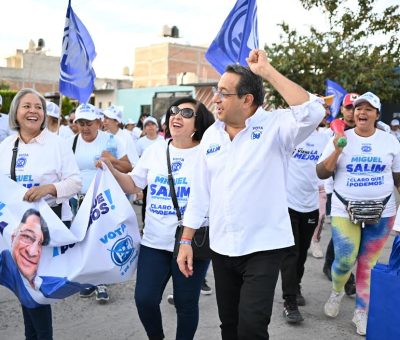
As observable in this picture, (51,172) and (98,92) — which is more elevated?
(98,92)

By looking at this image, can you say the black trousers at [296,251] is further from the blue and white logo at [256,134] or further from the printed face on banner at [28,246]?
the printed face on banner at [28,246]

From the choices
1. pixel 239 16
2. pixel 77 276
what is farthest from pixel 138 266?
pixel 239 16

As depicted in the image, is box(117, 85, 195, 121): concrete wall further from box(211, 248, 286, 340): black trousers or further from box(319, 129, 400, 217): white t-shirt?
box(211, 248, 286, 340): black trousers

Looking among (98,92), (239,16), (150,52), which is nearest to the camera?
(239,16)

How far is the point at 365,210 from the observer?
4355 mm

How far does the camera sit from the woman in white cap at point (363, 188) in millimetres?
4410


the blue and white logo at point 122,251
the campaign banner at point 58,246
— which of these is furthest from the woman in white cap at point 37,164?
the blue and white logo at point 122,251

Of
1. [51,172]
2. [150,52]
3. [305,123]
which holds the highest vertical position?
[150,52]

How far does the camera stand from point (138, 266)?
3.60m

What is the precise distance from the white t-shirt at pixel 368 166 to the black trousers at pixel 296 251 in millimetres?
455

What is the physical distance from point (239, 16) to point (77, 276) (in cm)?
298

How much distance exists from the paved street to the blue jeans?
80cm

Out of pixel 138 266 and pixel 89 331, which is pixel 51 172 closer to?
pixel 138 266

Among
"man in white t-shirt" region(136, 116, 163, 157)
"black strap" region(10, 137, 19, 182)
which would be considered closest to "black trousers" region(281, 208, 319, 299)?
"black strap" region(10, 137, 19, 182)
